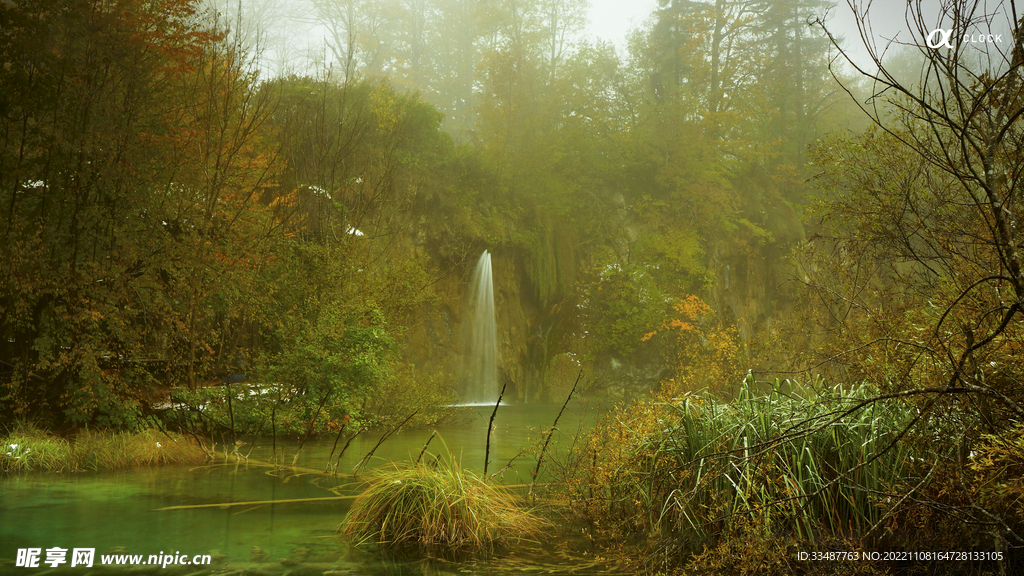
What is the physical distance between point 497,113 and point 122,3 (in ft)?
49.5

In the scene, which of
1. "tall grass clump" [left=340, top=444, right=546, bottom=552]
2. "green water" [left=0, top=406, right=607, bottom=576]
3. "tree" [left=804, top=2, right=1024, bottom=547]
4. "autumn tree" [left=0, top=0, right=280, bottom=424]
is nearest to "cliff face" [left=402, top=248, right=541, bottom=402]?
"autumn tree" [left=0, top=0, right=280, bottom=424]

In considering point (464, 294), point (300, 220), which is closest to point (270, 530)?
point (300, 220)

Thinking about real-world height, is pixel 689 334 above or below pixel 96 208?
below

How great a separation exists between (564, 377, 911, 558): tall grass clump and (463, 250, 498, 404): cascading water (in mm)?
14175

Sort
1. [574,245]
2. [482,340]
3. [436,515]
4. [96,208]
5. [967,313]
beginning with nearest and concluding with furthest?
[967,313]
[436,515]
[96,208]
[482,340]
[574,245]

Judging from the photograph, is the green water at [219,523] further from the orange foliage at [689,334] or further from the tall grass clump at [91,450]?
the orange foliage at [689,334]

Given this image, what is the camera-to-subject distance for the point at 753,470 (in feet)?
15.2

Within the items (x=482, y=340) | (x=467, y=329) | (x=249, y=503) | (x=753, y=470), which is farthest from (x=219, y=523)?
(x=482, y=340)

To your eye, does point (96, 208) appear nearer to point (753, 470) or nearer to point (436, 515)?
point (436, 515)

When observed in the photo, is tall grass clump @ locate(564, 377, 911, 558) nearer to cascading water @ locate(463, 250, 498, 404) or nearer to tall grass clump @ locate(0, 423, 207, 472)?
tall grass clump @ locate(0, 423, 207, 472)

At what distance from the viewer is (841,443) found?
4785 millimetres

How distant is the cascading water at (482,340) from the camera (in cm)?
1986

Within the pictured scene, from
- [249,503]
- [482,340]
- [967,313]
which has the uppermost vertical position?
[967,313]

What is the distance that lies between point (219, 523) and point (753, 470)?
15.6ft
